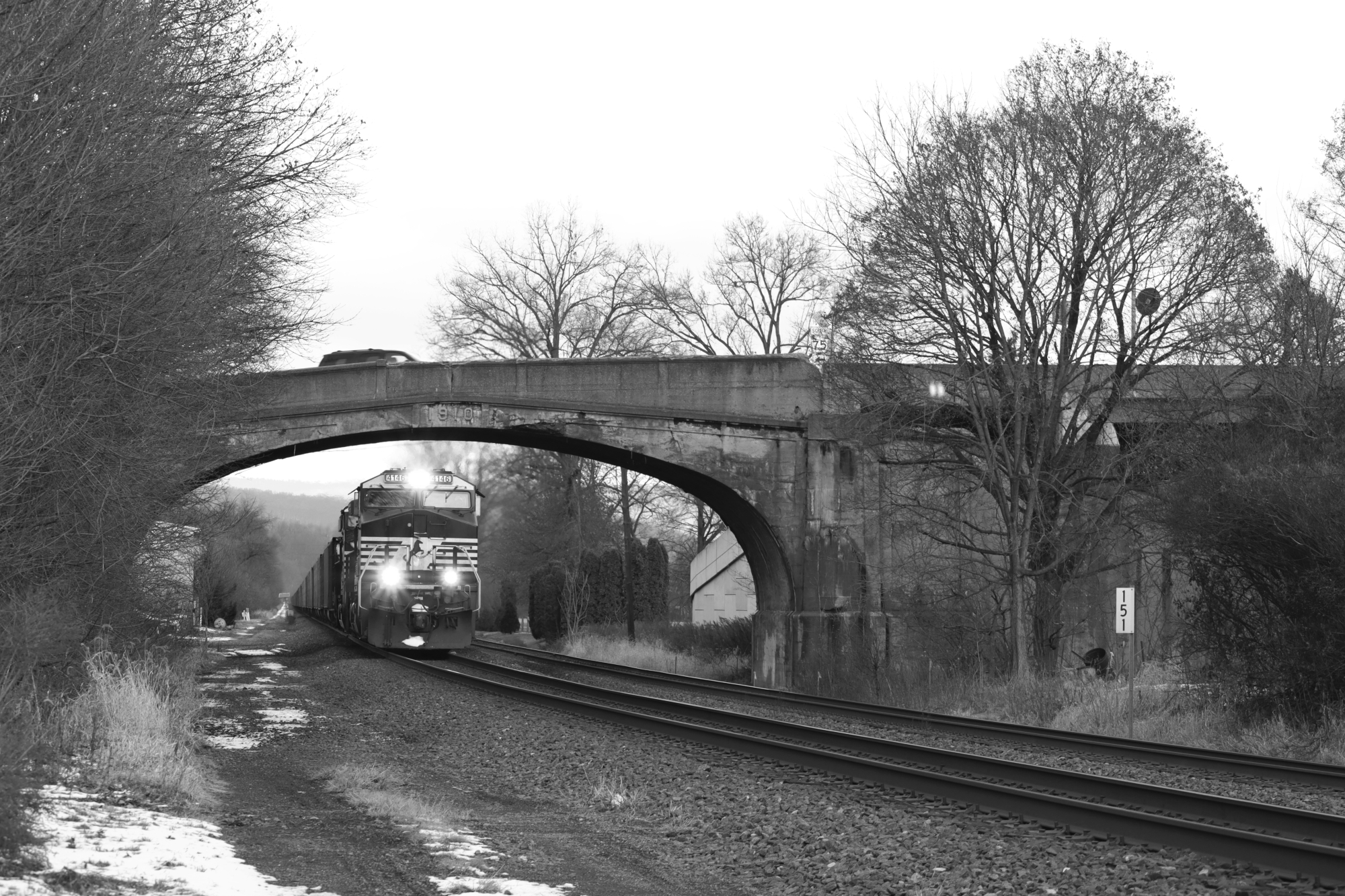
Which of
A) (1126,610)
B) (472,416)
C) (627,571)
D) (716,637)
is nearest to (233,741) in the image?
(1126,610)

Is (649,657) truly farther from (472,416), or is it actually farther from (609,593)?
(472,416)

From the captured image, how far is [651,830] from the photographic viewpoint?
31.0 ft

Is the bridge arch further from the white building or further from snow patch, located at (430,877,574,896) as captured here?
snow patch, located at (430,877,574,896)

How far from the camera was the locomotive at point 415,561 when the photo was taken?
2673 centimetres

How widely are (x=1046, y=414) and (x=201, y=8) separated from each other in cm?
1534

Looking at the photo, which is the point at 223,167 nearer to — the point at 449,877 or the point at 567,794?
the point at 567,794

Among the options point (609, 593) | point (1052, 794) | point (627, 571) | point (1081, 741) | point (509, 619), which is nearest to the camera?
point (1052, 794)

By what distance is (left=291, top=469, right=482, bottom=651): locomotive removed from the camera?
26.7m

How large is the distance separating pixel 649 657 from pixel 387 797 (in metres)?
24.6

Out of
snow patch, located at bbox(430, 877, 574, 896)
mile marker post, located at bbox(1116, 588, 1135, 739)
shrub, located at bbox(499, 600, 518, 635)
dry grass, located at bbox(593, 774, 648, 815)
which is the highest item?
mile marker post, located at bbox(1116, 588, 1135, 739)

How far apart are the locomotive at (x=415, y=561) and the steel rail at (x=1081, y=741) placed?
709cm

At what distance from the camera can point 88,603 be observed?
13.4 m

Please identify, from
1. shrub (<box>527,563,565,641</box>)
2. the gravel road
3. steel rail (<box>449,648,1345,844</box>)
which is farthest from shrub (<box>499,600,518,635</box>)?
the gravel road

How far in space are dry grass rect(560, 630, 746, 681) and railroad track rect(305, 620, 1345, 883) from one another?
1577 centimetres
